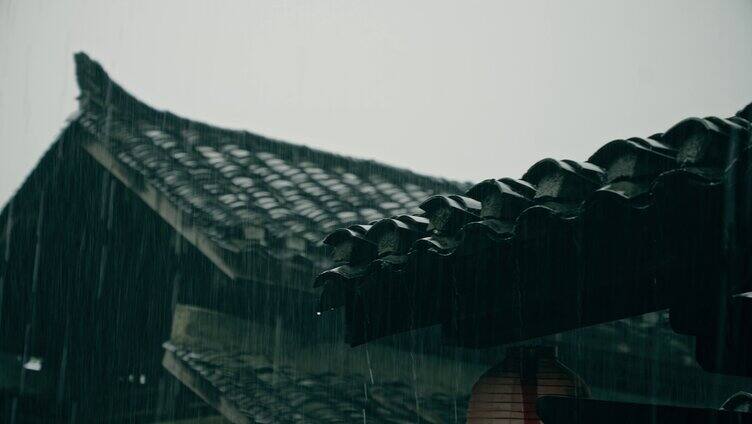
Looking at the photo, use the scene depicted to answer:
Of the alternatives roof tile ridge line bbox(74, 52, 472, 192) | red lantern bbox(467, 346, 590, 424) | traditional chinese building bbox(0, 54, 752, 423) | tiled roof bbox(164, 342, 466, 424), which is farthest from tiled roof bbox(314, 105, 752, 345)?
roof tile ridge line bbox(74, 52, 472, 192)

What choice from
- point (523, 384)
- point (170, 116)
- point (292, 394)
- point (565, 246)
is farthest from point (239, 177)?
point (565, 246)

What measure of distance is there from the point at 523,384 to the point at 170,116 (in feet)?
17.7

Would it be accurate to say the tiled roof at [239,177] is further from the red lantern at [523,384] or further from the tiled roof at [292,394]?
the red lantern at [523,384]

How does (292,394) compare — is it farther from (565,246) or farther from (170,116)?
(170,116)

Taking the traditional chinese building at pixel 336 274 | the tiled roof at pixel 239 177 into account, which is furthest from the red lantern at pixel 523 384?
the tiled roof at pixel 239 177

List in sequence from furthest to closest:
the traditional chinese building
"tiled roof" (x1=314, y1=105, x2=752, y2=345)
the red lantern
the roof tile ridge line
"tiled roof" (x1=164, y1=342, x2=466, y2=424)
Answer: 1. the roof tile ridge line
2. "tiled roof" (x1=164, y1=342, x2=466, y2=424)
3. the red lantern
4. the traditional chinese building
5. "tiled roof" (x1=314, y1=105, x2=752, y2=345)

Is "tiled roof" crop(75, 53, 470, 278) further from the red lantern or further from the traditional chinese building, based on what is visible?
the red lantern

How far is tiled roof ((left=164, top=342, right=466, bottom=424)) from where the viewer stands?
5.03 m

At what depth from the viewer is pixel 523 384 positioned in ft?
11.0

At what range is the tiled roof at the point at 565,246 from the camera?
7.34 feet

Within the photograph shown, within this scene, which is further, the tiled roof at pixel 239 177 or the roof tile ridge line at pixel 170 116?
the roof tile ridge line at pixel 170 116

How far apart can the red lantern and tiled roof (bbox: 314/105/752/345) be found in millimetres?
130

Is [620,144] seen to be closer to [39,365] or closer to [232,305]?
[232,305]

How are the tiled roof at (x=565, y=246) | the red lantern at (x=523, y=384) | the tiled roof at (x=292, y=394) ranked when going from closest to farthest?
the tiled roof at (x=565, y=246)
the red lantern at (x=523, y=384)
the tiled roof at (x=292, y=394)
